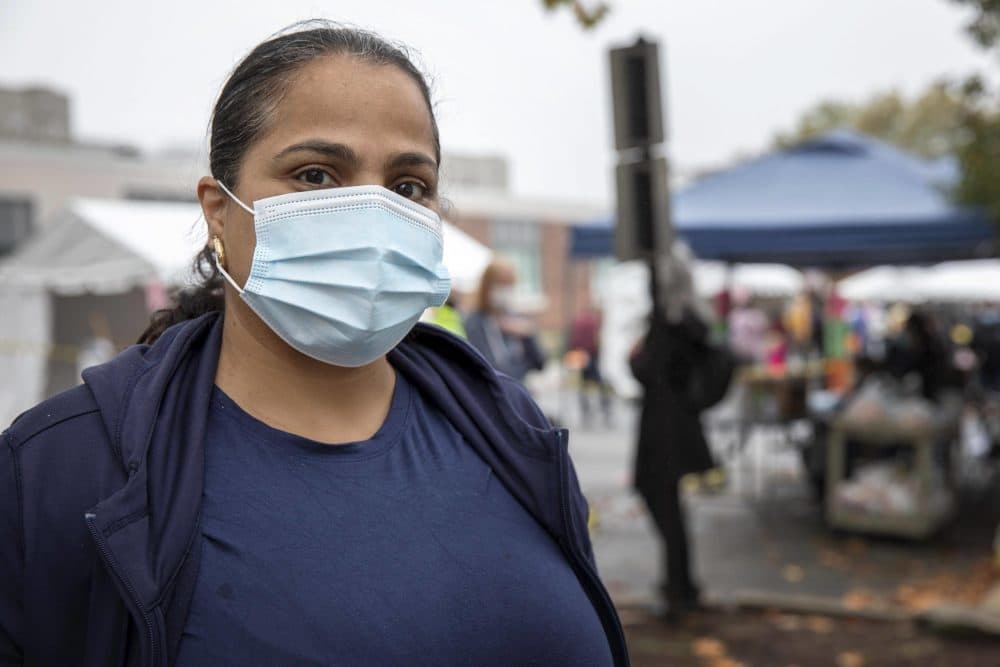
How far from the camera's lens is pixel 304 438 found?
1.49m

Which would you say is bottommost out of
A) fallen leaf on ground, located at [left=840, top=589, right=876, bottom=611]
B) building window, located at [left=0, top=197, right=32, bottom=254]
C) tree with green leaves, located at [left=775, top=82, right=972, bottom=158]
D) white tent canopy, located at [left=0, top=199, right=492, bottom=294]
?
fallen leaf on ground, located at [left=840, top=589, right=876, bottom=611]

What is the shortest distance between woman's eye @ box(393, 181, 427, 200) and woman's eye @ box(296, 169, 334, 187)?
0.12 m

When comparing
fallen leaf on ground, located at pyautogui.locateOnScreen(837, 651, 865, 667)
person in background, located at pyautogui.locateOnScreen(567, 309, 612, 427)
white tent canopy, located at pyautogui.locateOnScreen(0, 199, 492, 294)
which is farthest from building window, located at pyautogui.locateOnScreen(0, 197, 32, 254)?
fallen leaf on ground, located at pyautogui.locateOnScreen(837, 651, 865, 667)

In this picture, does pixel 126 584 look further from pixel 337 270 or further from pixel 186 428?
pixel 337 270

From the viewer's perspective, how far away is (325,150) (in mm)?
1519

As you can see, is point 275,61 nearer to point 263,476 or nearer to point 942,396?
point 263,476

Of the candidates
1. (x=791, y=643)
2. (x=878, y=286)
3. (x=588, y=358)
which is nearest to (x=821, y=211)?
(x=791, y=643)

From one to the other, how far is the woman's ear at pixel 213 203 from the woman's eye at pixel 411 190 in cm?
28

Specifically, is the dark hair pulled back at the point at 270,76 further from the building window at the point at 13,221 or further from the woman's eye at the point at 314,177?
the building window at the point at 13,221

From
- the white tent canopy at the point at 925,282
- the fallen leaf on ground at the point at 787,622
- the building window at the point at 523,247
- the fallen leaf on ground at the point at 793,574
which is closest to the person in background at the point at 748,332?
the white tent canopy at the point at 925,282

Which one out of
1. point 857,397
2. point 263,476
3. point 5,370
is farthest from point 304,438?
point 5,370

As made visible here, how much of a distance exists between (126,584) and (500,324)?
16.7 ft

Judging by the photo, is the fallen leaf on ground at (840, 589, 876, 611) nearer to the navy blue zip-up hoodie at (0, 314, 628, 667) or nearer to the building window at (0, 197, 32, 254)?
the navy blue zip-up hoodie at (0, 314, 628, 667)

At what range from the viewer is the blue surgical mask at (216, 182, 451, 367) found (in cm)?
158
